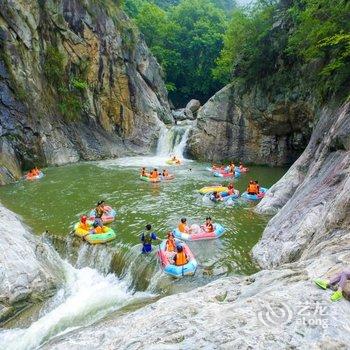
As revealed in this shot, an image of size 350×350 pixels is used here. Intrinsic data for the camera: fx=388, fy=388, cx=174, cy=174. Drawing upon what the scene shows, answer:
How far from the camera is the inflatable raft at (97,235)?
12211 mm

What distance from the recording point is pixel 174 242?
1134 centimetres

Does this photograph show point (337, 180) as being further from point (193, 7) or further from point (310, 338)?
point (193, 7)

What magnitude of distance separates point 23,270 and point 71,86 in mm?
19227

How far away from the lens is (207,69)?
43.8 m

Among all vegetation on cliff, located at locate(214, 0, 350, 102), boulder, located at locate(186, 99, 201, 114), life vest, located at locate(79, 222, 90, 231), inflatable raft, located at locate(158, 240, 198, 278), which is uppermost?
vegetation on cliff, located at locate(214, 0, 350, 102)

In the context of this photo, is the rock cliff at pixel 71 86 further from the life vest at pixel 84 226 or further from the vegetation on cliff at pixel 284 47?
the life vest at pixel 84 226

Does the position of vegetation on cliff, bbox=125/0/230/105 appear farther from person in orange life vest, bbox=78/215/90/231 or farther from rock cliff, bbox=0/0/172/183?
person in orange life vest, bbox=78/215/90/231

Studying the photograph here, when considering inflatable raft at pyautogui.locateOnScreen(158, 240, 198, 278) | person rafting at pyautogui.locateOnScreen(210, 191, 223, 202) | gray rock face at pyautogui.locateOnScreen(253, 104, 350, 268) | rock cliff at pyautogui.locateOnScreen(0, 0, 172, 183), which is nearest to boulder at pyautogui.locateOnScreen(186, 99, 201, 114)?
rock cliff at pyautogui.locateOnScreen(0, 0, 172, 183)

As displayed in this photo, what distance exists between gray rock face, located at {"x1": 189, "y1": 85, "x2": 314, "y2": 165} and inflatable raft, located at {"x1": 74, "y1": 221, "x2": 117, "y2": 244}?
15541 millimetres

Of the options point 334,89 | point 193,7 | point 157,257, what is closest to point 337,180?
point 157,257

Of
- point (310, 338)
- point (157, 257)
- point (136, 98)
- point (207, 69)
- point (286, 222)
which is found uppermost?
point (207, 69)

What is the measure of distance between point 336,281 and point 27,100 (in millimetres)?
21861

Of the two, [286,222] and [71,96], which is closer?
[286,222]

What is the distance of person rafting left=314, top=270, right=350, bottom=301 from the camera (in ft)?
17.4
